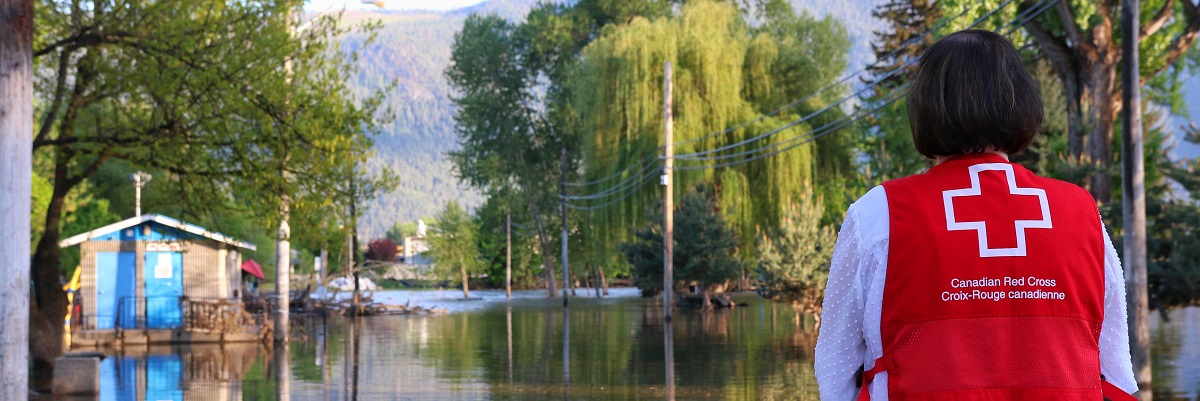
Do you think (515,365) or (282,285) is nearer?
(515,365)

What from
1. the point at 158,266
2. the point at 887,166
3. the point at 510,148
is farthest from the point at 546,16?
the point at 887,166

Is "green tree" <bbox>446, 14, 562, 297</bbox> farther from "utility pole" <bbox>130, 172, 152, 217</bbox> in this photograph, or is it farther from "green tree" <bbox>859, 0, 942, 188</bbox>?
"utility pole" <bbox>130, 172, 152, 217</bbox>

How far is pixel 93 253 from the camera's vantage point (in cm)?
2959

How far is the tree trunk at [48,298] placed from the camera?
21.4 metres

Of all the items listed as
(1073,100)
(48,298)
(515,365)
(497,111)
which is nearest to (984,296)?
(515,365)

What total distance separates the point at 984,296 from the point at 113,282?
95.8 ft

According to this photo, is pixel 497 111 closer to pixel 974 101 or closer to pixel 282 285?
pixel 282 285

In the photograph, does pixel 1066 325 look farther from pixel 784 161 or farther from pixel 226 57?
pixel 784 161

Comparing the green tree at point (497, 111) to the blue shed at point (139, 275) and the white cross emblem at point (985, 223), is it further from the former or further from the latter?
the white cross emblem at point (985, 223)

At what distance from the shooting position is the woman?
106 inches

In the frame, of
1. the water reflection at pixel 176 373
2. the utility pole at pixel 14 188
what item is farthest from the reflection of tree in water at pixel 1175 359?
the utility pole at pixel 14 188

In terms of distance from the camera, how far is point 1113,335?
286cm

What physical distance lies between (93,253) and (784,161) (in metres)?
19.9

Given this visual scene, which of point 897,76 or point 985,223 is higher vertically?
point 897,76
